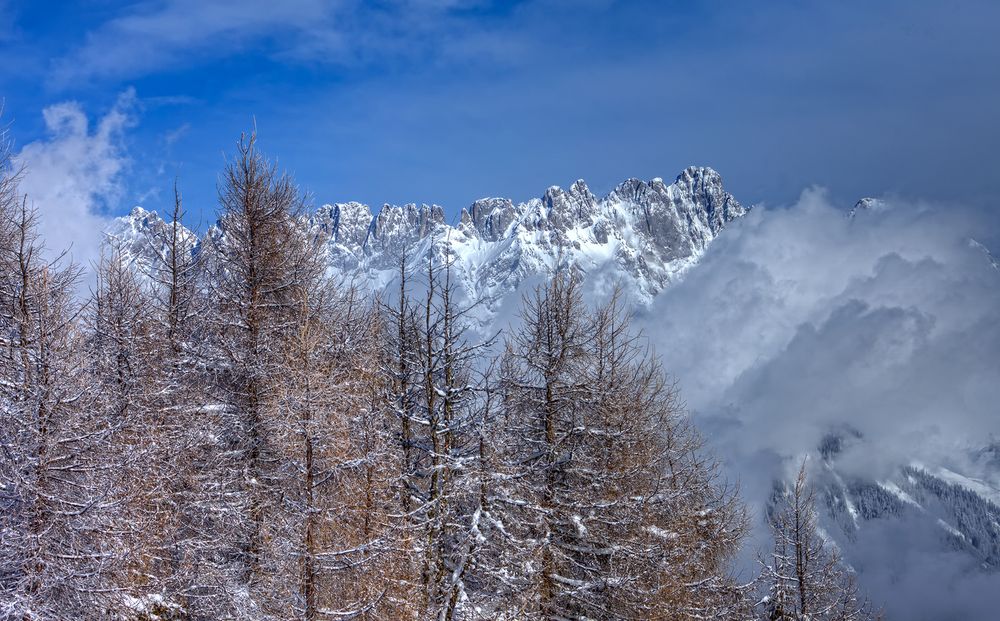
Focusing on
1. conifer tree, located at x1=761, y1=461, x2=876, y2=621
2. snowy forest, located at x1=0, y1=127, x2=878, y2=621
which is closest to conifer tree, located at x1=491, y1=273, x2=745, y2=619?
snowy forest, located at x1=0, y1=127, x2=878, y2=621

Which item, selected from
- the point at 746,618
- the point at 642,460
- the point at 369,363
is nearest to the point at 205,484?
the point at 369,363

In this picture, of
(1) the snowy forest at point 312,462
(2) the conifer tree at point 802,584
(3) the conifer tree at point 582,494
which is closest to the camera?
(1) the snowy forest at point 312,462

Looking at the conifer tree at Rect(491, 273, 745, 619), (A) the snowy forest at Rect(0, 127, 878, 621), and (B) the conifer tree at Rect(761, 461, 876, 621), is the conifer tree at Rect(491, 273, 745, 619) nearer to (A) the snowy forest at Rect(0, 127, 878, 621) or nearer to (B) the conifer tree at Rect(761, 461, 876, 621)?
(A) the snowy forest at Rect(0, 127, 878, 621)

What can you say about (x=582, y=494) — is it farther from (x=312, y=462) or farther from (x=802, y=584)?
(x=802, y=584)

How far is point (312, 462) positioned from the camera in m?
11.8

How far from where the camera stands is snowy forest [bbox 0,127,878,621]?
11359mm

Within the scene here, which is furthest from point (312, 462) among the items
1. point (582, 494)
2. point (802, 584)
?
point (802, 584)

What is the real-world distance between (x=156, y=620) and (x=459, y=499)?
18.1ft

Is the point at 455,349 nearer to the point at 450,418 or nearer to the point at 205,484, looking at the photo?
the point at 450,418

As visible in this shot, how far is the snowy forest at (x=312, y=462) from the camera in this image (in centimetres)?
1136

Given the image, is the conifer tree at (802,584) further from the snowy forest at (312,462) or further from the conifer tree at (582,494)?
the conifer tree at (582,494)

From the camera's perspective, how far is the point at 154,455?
1395 cm

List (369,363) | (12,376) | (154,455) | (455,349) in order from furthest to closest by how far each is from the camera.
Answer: (369,363)
(455,349)
(154,455)
(12,376)

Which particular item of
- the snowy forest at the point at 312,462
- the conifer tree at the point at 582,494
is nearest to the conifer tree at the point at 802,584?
the snowy forest at the point at 312,462
